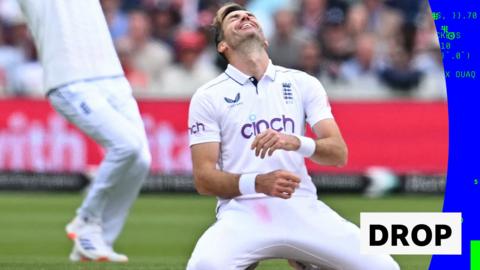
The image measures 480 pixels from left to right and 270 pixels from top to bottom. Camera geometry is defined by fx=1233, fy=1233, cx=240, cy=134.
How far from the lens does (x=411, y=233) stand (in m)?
5.48

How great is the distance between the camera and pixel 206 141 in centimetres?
584

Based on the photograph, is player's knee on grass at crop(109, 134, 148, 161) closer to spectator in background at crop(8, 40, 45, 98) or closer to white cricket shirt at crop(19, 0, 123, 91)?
white cricket shirt at crop(19, 0, 123, 91)

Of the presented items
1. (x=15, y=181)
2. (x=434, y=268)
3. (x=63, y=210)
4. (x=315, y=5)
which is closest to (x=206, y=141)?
(x=434, y=268)

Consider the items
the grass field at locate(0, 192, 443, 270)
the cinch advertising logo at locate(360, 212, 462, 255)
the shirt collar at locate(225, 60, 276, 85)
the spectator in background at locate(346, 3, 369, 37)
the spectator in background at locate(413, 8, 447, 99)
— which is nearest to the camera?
the cinch advertising logo at locate(360, 212, 462, 255)

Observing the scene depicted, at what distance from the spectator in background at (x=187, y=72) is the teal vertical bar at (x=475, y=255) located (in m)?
9.61

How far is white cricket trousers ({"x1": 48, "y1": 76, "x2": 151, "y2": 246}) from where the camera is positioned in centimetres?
795

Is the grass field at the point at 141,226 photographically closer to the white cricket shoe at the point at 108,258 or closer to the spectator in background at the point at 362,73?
the white cricket shoe at the point at 108,258

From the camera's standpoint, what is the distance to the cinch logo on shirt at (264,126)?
582 cm

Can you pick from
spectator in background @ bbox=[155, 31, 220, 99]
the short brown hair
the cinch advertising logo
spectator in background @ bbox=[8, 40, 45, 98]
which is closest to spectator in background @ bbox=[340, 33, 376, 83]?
spectator in background @ bbox=[155, 31, 220, 99]

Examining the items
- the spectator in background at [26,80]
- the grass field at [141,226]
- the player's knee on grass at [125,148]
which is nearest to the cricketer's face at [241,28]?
the grass field at [141,226]

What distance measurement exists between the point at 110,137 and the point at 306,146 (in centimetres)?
265

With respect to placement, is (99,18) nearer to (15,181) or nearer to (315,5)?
(15,181)

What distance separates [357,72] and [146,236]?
6.03 m

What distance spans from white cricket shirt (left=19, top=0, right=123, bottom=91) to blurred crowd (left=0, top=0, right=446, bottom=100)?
6585 millimetres
